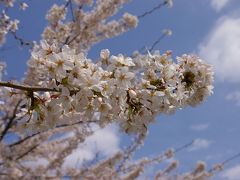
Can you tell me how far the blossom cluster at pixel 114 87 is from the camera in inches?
102

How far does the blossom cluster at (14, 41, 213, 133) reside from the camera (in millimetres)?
2598

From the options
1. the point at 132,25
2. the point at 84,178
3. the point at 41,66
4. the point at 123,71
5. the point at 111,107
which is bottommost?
the point at 111,107

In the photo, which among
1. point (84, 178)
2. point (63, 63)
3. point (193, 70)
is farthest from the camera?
point (84, 178)

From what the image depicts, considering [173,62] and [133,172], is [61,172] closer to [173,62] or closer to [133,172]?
[133,172]

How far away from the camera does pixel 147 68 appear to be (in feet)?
9.83

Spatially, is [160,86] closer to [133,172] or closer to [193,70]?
[193,70]

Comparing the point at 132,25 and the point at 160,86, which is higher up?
the point at 132,25

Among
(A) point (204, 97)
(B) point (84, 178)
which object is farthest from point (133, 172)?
(A) point (204, 97)

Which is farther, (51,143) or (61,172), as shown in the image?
(51,143)

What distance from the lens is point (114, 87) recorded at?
264 centimetres

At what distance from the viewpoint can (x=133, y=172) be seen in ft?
47.6

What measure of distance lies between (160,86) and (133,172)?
1196 cm

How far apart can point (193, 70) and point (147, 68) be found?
408 mm

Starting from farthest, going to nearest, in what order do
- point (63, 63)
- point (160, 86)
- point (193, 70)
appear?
1. point (193, 70)
2. point (160, 86)
3. point (63, 63)
